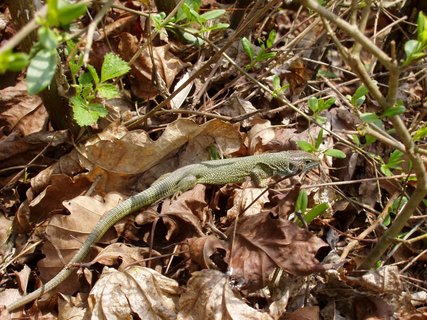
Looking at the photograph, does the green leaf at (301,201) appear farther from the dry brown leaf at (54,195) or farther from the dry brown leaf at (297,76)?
the dry brown leaf at (297,76)

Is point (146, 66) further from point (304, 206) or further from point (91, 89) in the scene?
point (304, 206)

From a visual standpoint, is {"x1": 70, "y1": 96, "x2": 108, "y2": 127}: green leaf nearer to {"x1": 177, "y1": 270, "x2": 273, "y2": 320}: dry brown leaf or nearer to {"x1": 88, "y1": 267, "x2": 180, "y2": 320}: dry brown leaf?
{"x1": 88, "y1": 267, "x2": 180, "y2": 320}: dry brown leaf

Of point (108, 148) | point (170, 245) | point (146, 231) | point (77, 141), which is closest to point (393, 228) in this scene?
point (170, 245)

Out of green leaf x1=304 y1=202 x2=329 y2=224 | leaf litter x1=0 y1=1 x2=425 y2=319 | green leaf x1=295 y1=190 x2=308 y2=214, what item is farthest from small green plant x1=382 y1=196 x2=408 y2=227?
green leaf x1=295 y1=190 x2=308 y2=214

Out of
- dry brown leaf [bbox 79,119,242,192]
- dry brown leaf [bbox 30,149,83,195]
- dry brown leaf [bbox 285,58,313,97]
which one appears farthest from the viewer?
dry brown leaf [bbox 285,58,313,97]

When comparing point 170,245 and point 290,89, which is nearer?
point 170,245

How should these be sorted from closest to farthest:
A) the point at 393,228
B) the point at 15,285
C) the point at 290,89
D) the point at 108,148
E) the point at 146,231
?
the point at 393,228 < the point at 15,285 < the point at 146,231 < the point at 108,148 < the point at 290,89

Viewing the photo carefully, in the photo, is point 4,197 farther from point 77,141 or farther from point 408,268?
point 408,268
